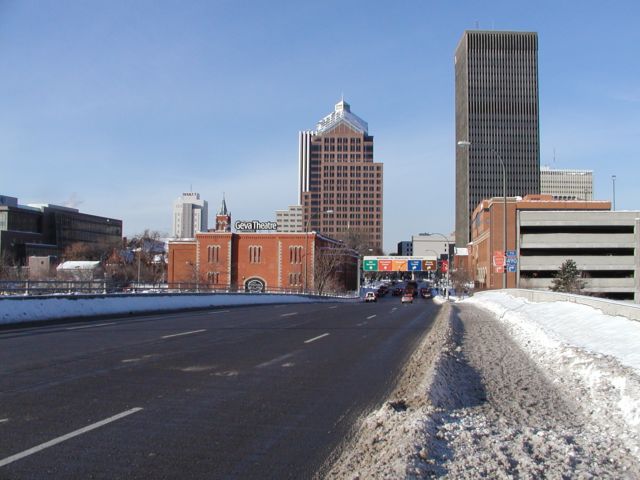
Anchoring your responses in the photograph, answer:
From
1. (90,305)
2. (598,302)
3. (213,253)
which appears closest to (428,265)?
(213,253)

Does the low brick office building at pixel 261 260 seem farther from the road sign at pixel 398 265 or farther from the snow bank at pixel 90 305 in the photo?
the snow bank at pixel 90 305

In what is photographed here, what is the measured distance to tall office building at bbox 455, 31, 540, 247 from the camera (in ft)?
539

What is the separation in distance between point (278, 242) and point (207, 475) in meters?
90.9

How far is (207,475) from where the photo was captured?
5.27m

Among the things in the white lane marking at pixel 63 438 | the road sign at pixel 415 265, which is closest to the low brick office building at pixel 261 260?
the road sign at pixel 415 265

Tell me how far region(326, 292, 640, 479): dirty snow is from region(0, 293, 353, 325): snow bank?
14.5m

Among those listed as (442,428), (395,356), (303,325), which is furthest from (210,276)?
(442,428)

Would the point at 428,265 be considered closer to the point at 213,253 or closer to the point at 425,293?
the point at 425,293

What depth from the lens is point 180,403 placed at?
795 cm

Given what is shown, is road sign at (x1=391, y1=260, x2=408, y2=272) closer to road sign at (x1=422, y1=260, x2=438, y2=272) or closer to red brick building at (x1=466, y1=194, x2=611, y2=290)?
road sign at (x1=422, y1=260, x2=438, y2=272)

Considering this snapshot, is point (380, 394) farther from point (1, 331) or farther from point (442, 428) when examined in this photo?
point (1, 331)

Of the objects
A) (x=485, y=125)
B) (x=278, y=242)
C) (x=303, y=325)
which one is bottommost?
(x=303, y=325)

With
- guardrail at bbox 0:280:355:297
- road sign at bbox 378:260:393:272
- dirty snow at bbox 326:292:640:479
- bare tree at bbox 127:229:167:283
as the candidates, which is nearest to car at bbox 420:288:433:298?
road sign at bbox 378:260:393:272

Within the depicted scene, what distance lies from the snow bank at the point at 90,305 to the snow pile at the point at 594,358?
53.3ft
